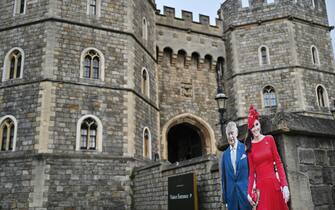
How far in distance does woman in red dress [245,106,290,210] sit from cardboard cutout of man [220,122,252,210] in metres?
0.16

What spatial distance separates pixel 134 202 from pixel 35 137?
4.42 metres

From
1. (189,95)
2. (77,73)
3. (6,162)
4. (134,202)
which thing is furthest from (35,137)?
(189,95)

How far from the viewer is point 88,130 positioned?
1341 cm

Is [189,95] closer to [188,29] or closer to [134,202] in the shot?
[188,29]

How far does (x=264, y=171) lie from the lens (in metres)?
3.96

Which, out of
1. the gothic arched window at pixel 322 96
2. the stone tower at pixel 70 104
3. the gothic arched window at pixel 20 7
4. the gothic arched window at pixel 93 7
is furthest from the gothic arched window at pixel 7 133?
the gothic arched window at pixel 322 96

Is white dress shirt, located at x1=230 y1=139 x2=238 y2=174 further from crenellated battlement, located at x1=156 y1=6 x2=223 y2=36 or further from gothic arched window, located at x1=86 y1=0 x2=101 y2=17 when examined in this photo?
crenellated battlement, located at x1=156 y1=6 x2=223 y2=36

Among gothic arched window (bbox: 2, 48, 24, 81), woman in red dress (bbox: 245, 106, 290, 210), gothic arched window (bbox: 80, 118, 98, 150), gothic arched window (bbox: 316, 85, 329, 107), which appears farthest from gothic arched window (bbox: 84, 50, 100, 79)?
gothic arched window (bbox: 316, 85, 329, 107)

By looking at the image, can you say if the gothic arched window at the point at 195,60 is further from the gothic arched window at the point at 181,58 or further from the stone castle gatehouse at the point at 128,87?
the gothic arched window at the point at 181,58

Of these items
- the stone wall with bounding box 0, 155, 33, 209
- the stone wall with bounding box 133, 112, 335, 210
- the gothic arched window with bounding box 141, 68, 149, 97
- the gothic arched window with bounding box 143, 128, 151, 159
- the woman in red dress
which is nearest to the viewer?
the woman in red dress

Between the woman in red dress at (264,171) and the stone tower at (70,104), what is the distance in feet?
31.6

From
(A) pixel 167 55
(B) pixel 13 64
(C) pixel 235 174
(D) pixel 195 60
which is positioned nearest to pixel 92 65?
(B) pixel 13 64

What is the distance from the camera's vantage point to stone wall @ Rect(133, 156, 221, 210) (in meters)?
8.84

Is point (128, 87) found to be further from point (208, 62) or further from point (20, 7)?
point (208, 62)
